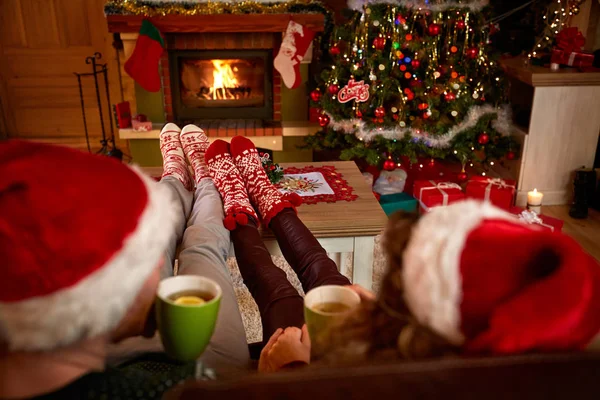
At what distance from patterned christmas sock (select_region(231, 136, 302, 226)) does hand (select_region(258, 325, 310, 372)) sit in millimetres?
582

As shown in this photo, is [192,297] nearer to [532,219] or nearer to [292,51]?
[532,219]

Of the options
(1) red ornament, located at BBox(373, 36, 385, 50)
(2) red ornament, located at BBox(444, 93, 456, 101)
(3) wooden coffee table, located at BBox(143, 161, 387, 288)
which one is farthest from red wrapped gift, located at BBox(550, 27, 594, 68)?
(3) wooden coffee table, located at BBox(143, 161, 387, 288)

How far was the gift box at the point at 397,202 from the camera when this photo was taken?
2.62 meters

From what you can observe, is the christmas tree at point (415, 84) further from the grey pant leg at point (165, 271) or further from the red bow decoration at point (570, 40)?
the grey pant leg at point (165, 271)

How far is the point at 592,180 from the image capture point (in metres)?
2.70

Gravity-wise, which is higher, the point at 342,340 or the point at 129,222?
the point at 129,222

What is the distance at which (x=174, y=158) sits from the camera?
5.67ft

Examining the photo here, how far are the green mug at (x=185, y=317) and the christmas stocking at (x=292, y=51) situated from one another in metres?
2.35

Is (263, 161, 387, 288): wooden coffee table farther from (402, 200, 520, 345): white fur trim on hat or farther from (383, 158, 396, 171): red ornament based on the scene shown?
(383, 158, 396, 171): red ornament

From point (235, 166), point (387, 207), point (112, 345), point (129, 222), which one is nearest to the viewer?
point (129, 222)

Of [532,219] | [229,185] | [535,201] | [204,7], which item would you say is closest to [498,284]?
[229,185]

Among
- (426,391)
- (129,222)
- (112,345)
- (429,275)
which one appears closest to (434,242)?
(429,275)

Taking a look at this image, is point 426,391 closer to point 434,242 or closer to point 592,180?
point 434,242

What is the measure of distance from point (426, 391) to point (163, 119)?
2.95 m
